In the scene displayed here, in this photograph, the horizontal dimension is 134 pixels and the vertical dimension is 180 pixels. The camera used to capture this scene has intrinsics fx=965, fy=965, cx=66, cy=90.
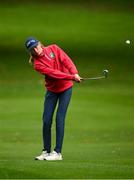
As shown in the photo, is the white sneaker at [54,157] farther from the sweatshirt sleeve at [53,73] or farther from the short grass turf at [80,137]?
the sweatshirt sleeve at [53,73]

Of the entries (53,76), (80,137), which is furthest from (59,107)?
(80,137)

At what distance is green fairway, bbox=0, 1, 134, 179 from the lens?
1469cm

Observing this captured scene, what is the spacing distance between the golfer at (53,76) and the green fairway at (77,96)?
1.78ft

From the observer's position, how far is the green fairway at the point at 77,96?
14.7 metres

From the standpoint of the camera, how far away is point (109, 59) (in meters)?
45.5

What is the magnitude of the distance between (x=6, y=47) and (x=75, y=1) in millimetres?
20830

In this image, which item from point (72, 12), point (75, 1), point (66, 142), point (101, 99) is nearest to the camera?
point (66, 142)

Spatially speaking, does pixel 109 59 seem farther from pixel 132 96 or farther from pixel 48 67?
pixel 48 67

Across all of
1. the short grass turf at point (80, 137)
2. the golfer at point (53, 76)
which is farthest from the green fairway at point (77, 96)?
the golfer at point (53, 76)

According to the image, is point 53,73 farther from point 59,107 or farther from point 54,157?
point 54,157

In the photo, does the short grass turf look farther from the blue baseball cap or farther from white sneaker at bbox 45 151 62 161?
the blue baseball cap

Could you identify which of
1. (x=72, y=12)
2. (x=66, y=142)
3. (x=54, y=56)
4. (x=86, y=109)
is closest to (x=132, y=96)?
(x=86, y=109)

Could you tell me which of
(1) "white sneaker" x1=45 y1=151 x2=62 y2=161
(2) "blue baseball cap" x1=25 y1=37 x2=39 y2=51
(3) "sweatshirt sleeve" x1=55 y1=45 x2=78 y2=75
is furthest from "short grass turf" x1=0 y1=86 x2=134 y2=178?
(2) "blue baseball cap" x1=25 y1=37 x2=39 y2=51

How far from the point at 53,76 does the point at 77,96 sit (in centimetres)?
1660
